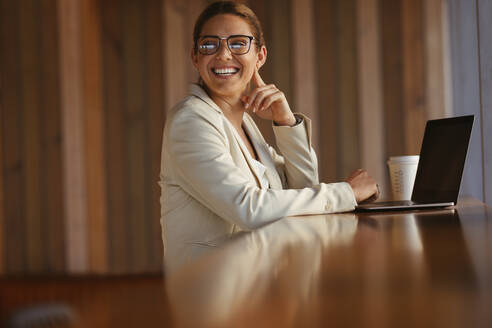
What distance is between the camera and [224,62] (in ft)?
6.07

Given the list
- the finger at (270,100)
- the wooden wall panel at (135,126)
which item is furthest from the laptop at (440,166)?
the wooden wall panel at (135,126)

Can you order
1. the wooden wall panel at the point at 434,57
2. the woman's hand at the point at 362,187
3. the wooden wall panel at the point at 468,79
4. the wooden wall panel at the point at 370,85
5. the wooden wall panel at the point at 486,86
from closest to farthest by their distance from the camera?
1. the woman's hand at the point at 362,187
2. the wooden wall panel at the point at 486,86
3. the wooden wall panel at the point at 468,79
4. the wooden wall panel at the point at 434,57
5. the wooden wall panel at the point at 370,85

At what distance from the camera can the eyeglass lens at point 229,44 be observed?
1.85 metres

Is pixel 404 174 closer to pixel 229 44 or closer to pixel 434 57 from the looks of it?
pixel 229 44

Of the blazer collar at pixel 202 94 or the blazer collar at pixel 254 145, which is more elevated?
the blazer collar at pixel 202 94

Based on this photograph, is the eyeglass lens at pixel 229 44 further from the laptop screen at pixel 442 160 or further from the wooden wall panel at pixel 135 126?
the wooden wall panel at pixel 135 126

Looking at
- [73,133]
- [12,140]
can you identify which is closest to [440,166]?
[73,133]

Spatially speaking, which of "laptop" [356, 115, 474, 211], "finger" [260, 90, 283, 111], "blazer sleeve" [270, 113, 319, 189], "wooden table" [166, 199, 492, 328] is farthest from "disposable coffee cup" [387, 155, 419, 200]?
"wooden table" [166, 199, 492, 328]

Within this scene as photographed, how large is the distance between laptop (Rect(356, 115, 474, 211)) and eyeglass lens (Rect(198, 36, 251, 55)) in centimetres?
62

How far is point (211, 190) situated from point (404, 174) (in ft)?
2.04

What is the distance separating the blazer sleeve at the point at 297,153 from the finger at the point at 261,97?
0.52 feet

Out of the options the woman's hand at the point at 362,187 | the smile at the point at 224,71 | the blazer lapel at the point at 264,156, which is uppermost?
the smile at the point at 224,71

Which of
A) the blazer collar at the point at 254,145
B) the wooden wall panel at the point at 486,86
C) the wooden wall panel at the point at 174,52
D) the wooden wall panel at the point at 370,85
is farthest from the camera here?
the wooden wall panel at the point at 174,52

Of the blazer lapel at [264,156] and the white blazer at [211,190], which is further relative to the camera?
the blazer lapel at [264,156]
